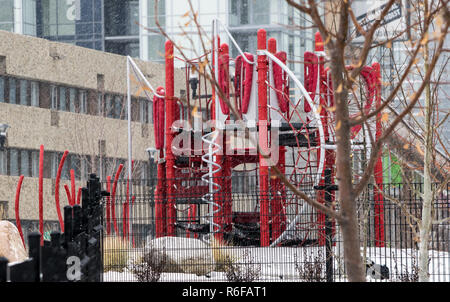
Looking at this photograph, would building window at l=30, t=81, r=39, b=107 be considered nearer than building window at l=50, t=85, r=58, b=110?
Yes

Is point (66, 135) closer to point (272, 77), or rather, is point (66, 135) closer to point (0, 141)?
point (0, 141)

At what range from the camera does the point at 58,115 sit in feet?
128

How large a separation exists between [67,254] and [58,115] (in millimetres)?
33335

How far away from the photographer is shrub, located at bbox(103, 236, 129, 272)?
15086 mm

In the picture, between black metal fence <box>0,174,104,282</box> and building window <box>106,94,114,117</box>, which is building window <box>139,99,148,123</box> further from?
black metal fence <box>0,174,104,282</box>

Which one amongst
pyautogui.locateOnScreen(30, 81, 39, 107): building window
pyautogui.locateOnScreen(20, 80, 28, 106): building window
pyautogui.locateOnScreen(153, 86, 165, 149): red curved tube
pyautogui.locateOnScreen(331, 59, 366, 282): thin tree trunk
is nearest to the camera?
pyautogui.locateOnScreen(331, 59, 366, 282): thin tree trunk

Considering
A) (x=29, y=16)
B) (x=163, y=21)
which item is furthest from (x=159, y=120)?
(x=163, y=21)

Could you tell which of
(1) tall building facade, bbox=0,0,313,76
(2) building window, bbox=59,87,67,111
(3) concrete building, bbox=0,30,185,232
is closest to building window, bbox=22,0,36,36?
(1) tall building facade, bbox=0,0,313,76

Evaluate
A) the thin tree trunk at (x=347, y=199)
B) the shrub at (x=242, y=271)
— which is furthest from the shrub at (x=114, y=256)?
the thin tree trunk at (x=347, y=199)

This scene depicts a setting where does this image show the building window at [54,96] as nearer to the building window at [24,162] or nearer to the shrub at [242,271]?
the building window at [24,162]

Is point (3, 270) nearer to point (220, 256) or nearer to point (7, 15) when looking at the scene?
point (220, 256)

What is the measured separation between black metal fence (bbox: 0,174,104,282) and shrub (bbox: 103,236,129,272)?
6067 millimetres

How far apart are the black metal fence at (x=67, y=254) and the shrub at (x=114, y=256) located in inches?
239
